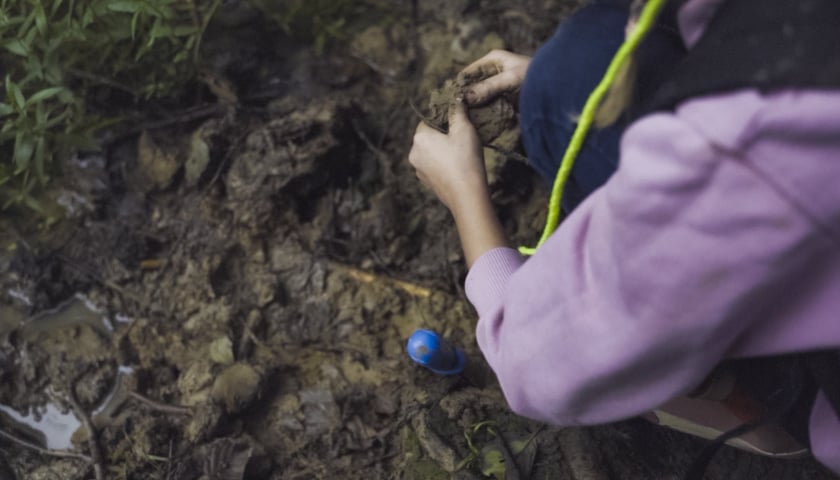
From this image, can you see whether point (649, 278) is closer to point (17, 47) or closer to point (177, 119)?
point (17, 47)

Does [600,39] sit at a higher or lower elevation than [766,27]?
lower

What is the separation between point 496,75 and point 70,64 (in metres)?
1.24

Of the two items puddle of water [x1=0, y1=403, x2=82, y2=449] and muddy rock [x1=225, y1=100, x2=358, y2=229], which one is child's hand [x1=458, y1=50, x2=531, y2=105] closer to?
muddy rock [x1=225, y1=100, x2=358, y2=229]

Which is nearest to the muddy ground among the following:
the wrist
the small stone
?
the small stone

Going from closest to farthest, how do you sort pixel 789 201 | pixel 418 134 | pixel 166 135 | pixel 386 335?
1. pixel 789 201
2. pixel 418 134
3. pixel 386 335
4. pixel 166 135

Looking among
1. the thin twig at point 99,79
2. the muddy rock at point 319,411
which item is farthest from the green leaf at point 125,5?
the muddy rock at point 319,411

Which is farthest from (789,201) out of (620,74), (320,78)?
(320,78)

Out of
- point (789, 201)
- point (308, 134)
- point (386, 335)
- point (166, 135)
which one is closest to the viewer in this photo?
point (789, 201)

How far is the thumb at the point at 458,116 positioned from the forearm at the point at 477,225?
143 mm

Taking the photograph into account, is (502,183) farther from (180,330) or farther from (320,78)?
(180,330)

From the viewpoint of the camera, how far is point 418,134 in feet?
4.52

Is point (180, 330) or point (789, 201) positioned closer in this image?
point (789, 201)

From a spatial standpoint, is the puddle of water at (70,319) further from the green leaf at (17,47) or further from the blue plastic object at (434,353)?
the blue plastic object at (434,353)

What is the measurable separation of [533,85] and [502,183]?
737 millimetres
